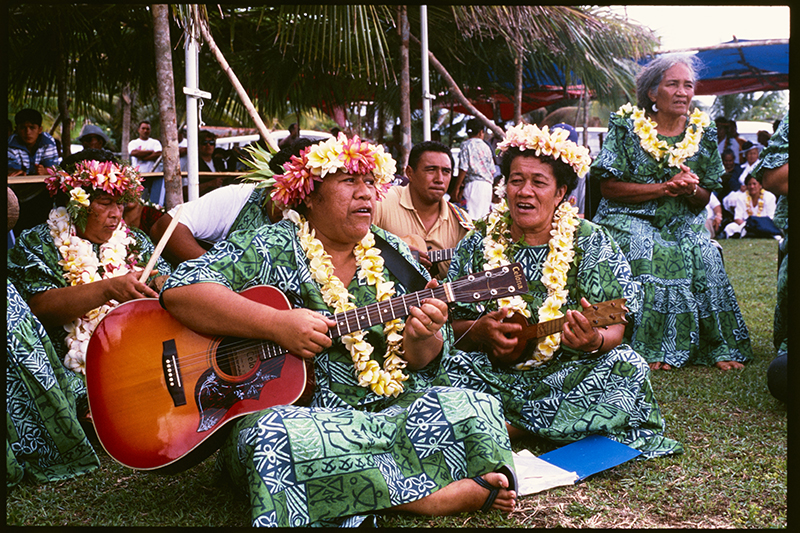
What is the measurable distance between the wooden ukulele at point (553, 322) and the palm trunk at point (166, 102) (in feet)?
8.91

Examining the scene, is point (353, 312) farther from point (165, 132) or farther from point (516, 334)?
point (165, 132)

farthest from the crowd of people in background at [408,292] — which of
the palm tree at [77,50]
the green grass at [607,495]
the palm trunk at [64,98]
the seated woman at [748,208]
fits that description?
the seated woman at [748,208]

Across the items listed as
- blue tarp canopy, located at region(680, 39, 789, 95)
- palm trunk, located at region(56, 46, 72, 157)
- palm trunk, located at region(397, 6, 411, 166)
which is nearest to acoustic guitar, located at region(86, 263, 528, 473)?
palm trunk, located at region(397, 6, 411, 166)

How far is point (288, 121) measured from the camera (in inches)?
1235

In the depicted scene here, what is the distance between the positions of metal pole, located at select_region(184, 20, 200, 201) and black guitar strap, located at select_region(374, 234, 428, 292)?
86.8 inches

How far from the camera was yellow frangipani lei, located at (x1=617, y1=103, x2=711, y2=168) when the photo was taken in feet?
17.2

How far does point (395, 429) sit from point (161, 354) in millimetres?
1031

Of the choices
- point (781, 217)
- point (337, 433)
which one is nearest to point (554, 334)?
point (337, 433)

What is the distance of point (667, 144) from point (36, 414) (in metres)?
4.55

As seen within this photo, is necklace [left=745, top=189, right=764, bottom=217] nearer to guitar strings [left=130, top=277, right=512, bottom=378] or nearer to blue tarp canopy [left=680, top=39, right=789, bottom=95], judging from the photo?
blue tarp canopy [left=680, top=39, right=789, bottom=95]

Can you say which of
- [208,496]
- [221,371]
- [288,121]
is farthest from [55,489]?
[288,121]

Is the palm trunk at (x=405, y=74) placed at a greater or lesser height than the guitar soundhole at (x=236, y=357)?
greater

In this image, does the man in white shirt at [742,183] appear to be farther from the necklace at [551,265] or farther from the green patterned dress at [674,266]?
the necklace at [551,265]

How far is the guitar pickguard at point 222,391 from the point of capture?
9.23ft
